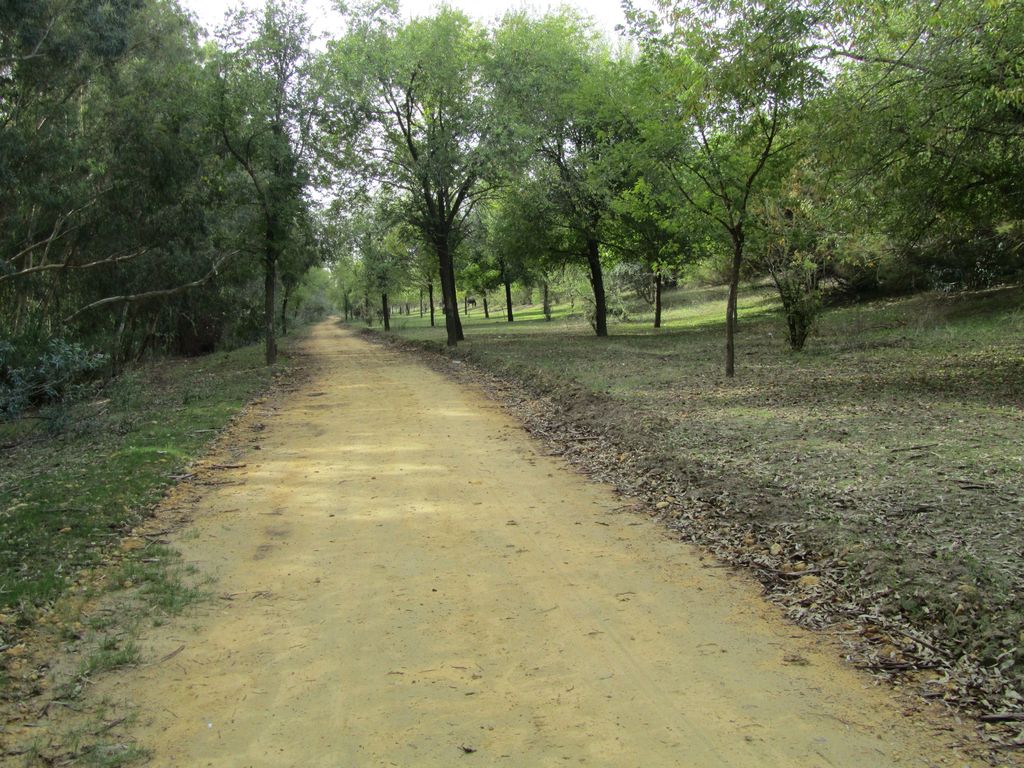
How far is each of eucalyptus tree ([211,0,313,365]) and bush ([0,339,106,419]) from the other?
992cm

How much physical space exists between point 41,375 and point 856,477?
11.6 meters

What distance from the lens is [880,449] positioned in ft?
24.2

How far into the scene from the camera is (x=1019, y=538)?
4781 mm

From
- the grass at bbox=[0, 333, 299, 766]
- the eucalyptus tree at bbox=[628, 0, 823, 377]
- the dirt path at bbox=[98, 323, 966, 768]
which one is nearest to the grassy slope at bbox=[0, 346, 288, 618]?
the grass at bbox=[0, 333, 299, 766]

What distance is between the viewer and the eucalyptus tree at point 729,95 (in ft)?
32.9

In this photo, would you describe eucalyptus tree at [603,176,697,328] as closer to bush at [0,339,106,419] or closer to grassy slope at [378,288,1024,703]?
grassy slope at [378,288,1024,703]

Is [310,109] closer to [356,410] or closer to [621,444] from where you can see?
[356,410]

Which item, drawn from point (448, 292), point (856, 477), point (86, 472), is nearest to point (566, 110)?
point (448, 292)

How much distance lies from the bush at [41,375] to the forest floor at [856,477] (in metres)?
7.13

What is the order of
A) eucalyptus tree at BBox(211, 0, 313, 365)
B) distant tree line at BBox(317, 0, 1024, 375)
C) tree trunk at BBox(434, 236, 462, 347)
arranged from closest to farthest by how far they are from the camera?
distant tree line at BBox(317, 0, 1024, 375)
eucalyptus tree at BBox(211, 0, 313, 365)
tree trunk at BBox(434, 236, 462, 347)

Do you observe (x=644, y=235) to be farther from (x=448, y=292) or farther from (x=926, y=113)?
(x=926, y=113)

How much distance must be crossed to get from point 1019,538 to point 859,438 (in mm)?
3246

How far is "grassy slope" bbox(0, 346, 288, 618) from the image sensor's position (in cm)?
540

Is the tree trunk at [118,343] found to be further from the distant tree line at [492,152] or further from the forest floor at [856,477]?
the forest floor at [856,477]
